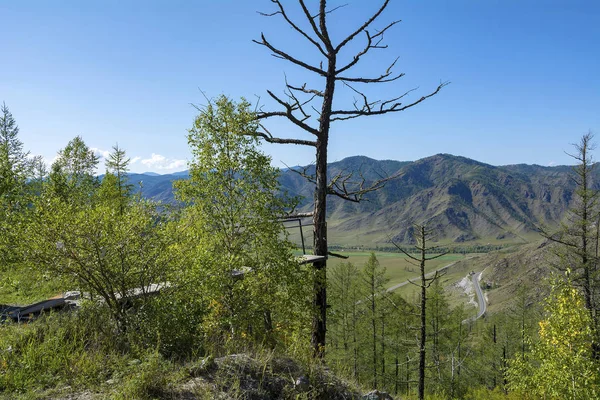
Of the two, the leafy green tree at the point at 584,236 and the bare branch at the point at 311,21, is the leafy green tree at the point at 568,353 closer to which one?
the leafy green tree at the point at 584,236

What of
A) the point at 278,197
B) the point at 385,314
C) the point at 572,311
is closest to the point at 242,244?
the point at 278,197

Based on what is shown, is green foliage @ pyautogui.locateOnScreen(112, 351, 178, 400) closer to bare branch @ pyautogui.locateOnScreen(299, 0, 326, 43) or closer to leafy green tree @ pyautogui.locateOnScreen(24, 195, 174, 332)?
leafy green tree @ pyautogui.locateOnScreen(24, 195, 174, 332)

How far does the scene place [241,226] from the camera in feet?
32.5

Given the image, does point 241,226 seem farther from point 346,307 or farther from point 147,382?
point 346,307

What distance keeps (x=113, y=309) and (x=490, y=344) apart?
6338 centimetres

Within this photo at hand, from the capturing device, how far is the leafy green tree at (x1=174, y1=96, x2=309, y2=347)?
8.87 meters

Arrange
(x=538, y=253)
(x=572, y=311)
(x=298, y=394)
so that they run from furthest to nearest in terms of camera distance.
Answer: (x=538, y=253), (x=572, y=311), (x=298, y=394)

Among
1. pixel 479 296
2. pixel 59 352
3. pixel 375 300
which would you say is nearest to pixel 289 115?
pixel 59 352

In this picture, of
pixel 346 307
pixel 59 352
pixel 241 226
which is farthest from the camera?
pixel 346 307

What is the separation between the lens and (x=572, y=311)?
16.7 meters

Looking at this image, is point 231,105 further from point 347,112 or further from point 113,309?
point 113,309

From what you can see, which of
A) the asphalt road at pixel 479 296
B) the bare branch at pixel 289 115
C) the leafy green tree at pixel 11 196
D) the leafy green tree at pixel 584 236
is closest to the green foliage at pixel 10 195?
the leafy green tree at pixel 11 196

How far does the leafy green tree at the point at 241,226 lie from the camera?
887 centimetres

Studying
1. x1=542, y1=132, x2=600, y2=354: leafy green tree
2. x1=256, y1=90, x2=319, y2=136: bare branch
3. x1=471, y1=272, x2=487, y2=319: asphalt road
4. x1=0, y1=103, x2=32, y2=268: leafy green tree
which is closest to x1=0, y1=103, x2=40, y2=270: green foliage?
x1=0, y1=103, x2=32, y2=268: leafy green tree
